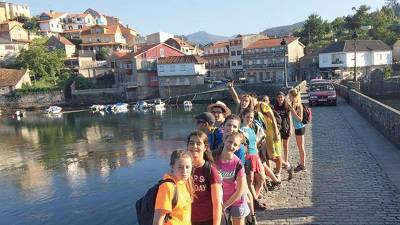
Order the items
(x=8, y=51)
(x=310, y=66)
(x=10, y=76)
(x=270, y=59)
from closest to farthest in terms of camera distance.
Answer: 1. (x=310, y=66)
2. (x=10, y=76)
3. (x=270, y=59)
4. (x=8, y=51)

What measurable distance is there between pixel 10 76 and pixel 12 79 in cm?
121

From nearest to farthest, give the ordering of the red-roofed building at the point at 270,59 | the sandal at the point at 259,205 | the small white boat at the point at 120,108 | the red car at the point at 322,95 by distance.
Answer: the sandal at the point at 259,205, the red car at the point at 322,95, the small white boat at the point at 120,108, the red-roofed building at the point at 270,59

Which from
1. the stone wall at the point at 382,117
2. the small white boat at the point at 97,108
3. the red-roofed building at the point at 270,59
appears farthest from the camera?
the red-roofed building at the point at 270,59

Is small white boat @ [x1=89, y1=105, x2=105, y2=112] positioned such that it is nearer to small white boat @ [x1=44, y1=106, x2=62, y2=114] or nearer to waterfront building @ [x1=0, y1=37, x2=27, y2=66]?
small white boat @ [x1=44, y1=106, x2=62, y2=114]

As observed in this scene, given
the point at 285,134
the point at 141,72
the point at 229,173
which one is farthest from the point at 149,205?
the point at 141,72

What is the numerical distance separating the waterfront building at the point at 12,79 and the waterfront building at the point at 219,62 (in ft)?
130

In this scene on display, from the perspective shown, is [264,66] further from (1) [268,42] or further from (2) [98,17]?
(2) [98,17]

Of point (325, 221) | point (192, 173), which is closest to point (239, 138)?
point (192, 173)

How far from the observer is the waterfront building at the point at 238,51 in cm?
9416

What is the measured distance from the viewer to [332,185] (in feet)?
33.8

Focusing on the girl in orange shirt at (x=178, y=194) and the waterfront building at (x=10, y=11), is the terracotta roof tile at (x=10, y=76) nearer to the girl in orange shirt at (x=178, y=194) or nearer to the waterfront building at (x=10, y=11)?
the waterfront building at (x=10, y=11)

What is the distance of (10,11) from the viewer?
128 m

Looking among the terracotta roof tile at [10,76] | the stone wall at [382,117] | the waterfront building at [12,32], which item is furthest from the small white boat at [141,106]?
the stone wall at [382,117]

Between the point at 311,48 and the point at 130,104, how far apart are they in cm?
4132
